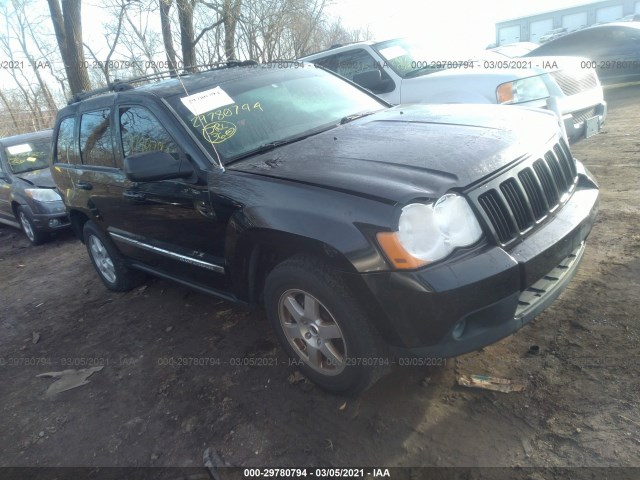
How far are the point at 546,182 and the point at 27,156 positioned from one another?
26.9ft

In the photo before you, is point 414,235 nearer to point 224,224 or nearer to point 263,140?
point 224,224

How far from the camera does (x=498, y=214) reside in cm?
239

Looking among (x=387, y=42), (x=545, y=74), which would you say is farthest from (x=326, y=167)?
(x=387, y=42)

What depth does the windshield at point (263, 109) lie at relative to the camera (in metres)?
3.21

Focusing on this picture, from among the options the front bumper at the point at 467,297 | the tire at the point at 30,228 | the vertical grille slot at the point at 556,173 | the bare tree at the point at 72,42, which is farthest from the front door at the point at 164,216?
the bare tree at the point at 72,42

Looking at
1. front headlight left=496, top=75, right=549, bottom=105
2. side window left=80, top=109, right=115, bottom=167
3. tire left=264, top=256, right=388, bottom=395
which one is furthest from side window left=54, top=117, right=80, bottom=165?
front headlight left=496, top=75, right=549, bottom=105

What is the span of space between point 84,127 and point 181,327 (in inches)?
81.8

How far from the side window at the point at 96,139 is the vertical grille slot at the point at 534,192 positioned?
313 centimetres

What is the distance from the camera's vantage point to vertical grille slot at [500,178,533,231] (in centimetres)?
247

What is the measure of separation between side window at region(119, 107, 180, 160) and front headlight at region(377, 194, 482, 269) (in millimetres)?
1688

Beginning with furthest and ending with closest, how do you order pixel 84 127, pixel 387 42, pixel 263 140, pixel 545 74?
pixel 387 42, pixel 545 74, pixel 84 127, pixel 263 140

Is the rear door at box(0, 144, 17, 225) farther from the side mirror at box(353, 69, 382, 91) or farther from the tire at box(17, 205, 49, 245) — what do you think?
the side mirror at box(353, 69, 382, 91)

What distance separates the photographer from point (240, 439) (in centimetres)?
265

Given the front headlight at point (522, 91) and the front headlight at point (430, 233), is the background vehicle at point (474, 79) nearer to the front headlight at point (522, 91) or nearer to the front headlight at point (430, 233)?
the front headlight at point (522, 91)
